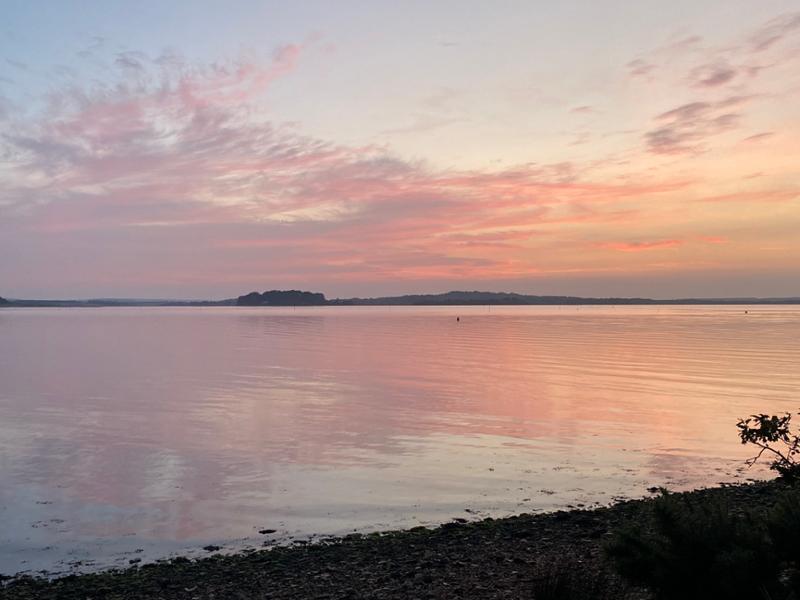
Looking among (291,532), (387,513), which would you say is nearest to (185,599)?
(291,532)

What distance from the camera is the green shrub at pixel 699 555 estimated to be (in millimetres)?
5297

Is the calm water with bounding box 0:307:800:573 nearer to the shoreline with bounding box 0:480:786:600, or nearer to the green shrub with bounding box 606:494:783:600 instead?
the shoreline with bounding box 0:480:786:600

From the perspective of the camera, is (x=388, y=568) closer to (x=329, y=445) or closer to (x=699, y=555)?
(x=699, y=555)

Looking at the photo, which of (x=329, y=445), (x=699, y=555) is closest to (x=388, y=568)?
(x=699, y=555)

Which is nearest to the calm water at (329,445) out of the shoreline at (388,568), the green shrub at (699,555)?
the shoreline at (388,568)

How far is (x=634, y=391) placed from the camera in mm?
32469

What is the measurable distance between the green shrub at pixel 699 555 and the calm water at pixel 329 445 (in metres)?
7.87

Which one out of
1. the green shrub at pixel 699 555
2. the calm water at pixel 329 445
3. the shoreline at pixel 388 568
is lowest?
the calm water at pixel 329 445

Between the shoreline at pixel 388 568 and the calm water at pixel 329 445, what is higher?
the shoreline at pixel 388 568

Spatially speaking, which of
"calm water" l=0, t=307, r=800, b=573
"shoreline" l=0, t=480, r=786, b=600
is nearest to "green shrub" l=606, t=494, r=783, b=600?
"shoreline" l=0, t=480, r=786, b=600

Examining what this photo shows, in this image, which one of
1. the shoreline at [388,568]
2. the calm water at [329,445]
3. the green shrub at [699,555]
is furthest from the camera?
the calm water at [329,445]

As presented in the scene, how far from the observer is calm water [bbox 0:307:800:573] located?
13922 mm

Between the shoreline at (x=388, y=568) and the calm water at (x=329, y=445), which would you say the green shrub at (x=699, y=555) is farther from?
the calm water at (x=329, y=445)

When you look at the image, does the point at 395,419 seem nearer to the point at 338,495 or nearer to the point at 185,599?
the point at 338,495
